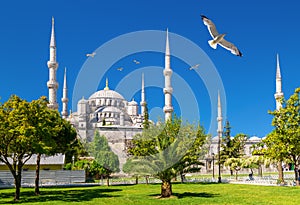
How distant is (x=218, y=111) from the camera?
65.8 m

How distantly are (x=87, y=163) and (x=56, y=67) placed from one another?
13.9 meters

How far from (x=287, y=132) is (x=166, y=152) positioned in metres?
11.4

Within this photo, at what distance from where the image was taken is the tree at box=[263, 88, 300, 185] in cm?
2744

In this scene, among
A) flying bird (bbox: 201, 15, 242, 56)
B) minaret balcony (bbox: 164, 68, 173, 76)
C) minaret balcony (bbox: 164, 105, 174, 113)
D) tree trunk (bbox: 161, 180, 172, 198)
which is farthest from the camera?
minaret balcony (bbox: 164, 105, 174, 113)

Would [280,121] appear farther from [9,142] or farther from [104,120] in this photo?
[104,120]

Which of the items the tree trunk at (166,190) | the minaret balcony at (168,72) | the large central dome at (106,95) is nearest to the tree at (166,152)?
the tree trunk at (166,190)

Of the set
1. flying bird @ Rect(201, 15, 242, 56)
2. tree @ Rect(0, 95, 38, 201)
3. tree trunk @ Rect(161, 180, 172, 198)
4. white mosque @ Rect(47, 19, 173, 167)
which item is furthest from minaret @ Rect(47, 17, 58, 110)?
flying bird @ Rect(201, 15, 242, 56)

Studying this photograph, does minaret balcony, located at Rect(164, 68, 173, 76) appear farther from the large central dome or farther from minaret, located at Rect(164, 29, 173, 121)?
the large central dome

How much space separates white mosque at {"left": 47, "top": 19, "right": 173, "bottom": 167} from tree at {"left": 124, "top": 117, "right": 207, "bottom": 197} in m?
26.0

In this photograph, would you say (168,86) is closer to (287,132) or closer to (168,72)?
(168,72)

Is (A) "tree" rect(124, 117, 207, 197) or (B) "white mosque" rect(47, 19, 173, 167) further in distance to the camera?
(B) "white mosque" rect(47, 19, 173, 167)

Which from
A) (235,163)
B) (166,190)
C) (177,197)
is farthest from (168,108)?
(177,197)

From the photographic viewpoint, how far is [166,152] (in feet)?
68.9

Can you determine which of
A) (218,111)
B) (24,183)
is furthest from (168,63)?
(24,183)
